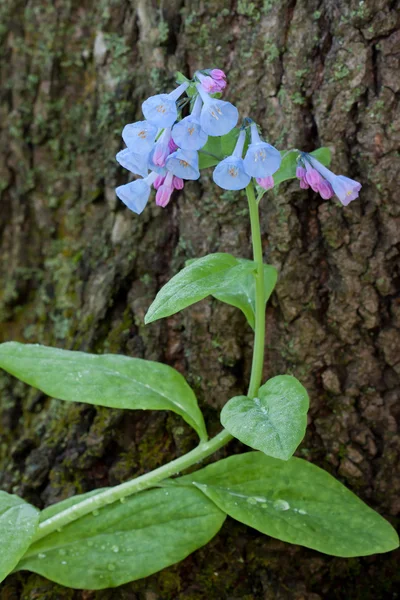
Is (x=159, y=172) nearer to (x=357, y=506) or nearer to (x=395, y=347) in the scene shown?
(x=395, y=347)

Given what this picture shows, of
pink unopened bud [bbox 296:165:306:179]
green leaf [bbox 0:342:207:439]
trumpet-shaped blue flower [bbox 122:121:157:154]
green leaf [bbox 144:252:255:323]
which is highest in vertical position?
trumpet-shaped blue flower [bbox 122:121:157:154]

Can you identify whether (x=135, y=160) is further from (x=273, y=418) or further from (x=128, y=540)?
(x=128, y=540)

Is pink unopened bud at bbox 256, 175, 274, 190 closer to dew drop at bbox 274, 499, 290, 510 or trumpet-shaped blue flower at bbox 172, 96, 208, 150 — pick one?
trumpet-shaped blue flower at bbox 172, 96, 208, 150

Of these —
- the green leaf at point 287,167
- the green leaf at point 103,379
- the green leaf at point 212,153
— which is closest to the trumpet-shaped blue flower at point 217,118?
the green leaf at point 212,153

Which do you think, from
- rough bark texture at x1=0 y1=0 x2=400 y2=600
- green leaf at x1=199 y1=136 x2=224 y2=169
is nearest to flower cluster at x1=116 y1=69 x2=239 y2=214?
green leaf at x1=199 y1=136 x2=224 y2=169

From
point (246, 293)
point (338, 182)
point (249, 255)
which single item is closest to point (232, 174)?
point (338, 182)

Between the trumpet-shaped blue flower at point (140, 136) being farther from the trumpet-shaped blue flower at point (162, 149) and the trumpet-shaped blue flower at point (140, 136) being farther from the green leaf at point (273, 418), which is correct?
the green leaf at point (273, 418)
